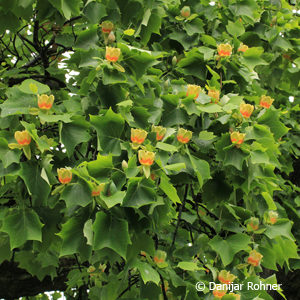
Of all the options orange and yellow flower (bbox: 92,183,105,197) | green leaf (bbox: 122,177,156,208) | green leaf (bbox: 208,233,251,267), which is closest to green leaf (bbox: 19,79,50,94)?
orange and yellow flower (bbox: 92,183,105,197)

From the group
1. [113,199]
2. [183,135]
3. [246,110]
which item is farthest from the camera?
[246,110]

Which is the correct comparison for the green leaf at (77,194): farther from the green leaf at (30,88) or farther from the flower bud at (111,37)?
the flower bud at (111,37)

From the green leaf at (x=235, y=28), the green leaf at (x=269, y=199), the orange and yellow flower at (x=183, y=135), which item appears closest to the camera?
the orange and yellow flower at (x=183, y=135)

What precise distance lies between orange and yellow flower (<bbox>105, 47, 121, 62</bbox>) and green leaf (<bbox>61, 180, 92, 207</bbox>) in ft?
1.98

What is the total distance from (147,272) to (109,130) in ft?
2.16

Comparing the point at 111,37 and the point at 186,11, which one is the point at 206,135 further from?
the point at 186,11

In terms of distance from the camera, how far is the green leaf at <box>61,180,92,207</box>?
1.98m

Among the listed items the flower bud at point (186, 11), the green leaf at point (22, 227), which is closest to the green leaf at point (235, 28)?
the flower bud at point (186, 11)

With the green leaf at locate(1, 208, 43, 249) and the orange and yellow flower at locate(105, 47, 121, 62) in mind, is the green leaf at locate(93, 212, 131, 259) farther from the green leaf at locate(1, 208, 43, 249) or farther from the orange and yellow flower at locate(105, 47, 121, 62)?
the orange and yellow flower at locate(105, 47, 121, 62)

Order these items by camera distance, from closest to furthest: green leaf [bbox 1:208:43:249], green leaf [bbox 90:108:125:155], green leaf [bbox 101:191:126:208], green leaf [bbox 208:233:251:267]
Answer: green leaf [bbox 101:191:126:208], green leaf [bbox 1:208:43:249], green leaf [bbox 90:108:125:155], green leaf [bbox 208:233:251:267]

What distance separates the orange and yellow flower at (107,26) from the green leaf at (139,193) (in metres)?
0.94

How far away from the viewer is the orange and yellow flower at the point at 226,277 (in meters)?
2.37

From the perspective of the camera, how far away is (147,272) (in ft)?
6.79

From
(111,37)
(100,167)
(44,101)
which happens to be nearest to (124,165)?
(100,167)
